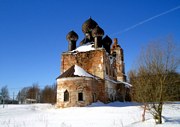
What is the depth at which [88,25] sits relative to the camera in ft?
101

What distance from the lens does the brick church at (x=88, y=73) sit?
22812 mm

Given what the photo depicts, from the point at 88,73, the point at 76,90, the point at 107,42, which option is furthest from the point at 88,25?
the point at 76,90

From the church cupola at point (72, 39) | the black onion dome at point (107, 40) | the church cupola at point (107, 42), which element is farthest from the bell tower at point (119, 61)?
the church cupola at point (72, 39)

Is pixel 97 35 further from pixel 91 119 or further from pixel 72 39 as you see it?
pixel 91 119

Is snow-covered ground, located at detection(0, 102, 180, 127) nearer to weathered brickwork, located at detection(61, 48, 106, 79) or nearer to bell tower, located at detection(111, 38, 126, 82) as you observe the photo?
weathered brickwork, located at detection(61, 48, 106, 79)

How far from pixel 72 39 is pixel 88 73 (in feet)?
21.6

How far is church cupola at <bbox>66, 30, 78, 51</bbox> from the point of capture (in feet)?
96.0

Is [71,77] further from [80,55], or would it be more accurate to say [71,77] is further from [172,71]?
[172,71]

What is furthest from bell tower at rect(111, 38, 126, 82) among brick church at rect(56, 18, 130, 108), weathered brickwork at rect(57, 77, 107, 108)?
weathered brickwork at rect(57, 77, 107, 108)

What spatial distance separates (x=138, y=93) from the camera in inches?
496

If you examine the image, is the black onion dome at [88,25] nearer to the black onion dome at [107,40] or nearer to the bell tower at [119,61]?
the black onion dome at [107,40]

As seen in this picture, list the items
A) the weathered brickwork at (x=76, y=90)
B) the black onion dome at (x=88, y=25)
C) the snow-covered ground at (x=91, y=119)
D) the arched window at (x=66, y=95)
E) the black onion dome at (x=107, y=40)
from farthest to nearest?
1. the black onion dome at (x=107, y=40)
2. the black onion dome at (x=88, y=25)
3. the arched window at (x=66, y=95)
4. the weathered brickwork at (x=76, y=90)
5. the snow-covered ground at (x=91, y=119)

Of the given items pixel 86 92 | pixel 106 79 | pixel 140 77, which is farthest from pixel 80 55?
pixel 140 77

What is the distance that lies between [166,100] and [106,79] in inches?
576
